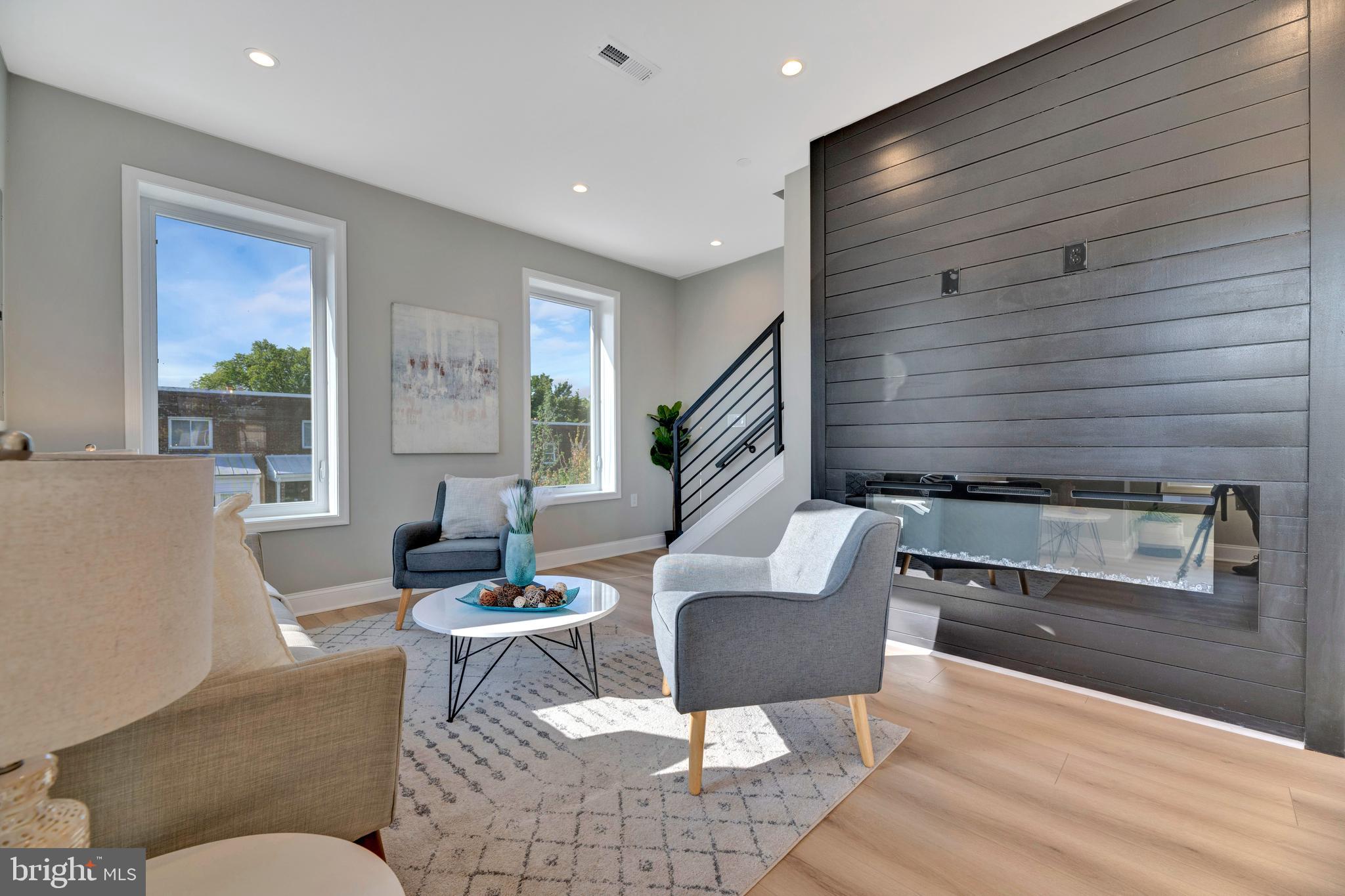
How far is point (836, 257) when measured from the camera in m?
3.18

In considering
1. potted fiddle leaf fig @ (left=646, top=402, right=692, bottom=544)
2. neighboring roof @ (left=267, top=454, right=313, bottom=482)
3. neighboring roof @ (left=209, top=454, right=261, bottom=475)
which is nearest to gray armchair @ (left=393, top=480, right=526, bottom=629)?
neighboring roof @ (left=267, top=454, right=313, bottom=482)

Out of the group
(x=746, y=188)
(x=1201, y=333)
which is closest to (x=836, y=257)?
(x=746, y=188)

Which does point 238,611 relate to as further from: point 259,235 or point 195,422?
point 259,235

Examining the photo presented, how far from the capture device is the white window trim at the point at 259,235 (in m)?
2.87

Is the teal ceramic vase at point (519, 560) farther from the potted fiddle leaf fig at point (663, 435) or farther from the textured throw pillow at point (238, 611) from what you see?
the potted fiddle leaf fig at point (663, 435)

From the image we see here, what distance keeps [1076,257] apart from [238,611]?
3.09 m

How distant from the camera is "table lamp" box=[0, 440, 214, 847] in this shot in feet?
1.36

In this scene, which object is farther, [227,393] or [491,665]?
[227,393]

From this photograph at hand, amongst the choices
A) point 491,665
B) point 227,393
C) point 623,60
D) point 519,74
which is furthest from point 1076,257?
point 227,393

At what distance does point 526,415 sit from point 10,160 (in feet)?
9.50

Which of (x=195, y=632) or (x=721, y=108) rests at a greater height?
(x=721, y=108)

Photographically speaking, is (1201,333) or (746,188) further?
(746,188)

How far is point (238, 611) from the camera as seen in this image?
3.71ft

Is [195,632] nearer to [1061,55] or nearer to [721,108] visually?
[721,108]
